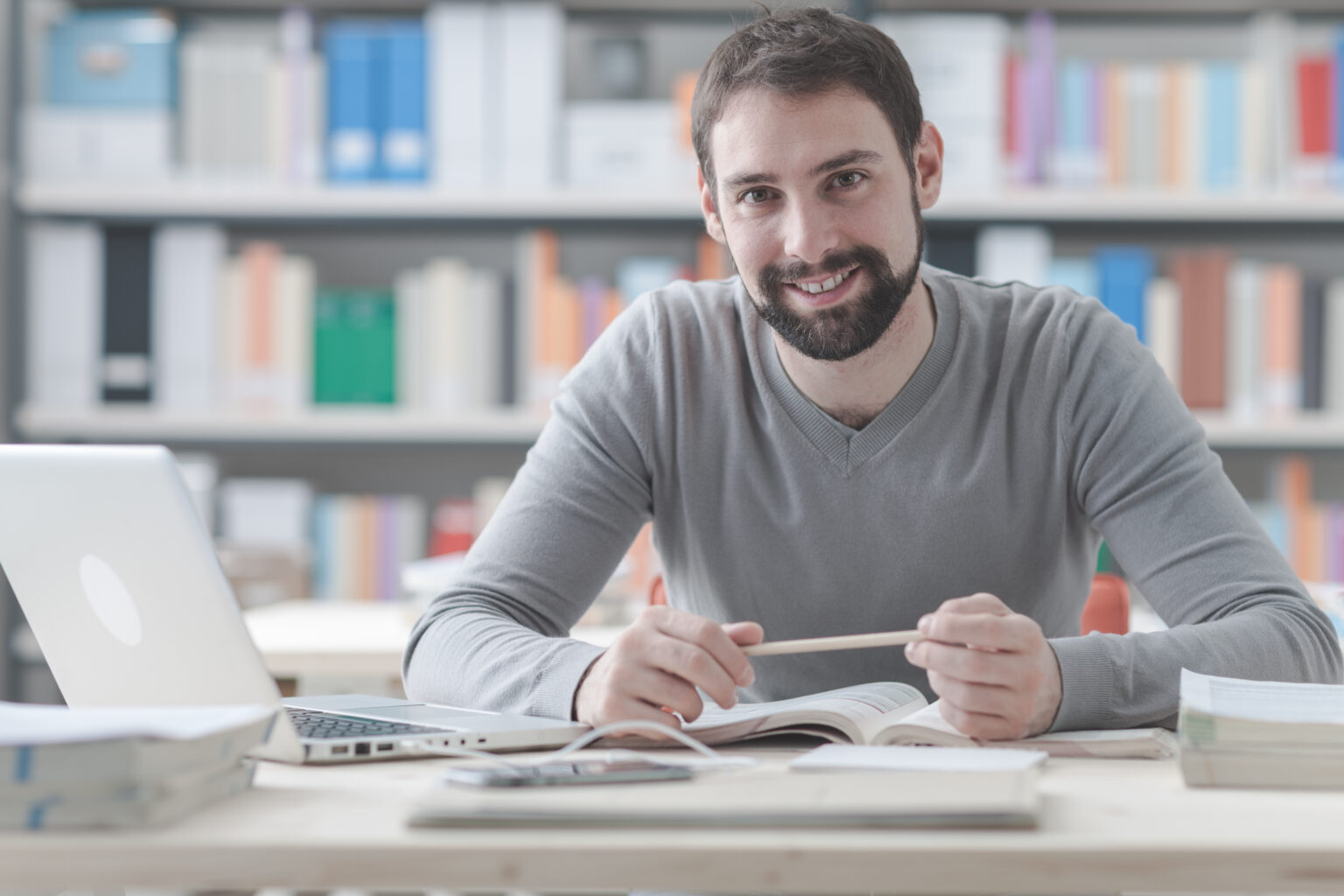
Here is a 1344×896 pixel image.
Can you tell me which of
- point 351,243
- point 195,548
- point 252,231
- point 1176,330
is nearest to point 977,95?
point 1176,330

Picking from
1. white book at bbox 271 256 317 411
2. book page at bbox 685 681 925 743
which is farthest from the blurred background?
book page at bbox 685 681 925 743

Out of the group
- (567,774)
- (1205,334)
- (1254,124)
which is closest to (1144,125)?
(1254,124)

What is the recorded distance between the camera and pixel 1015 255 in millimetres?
2512

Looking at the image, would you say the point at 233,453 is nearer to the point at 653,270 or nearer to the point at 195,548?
the point at 653,270

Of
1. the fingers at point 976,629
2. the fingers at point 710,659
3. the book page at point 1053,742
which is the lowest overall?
the book page at point 1053,742

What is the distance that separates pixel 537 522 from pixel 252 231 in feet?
6.12

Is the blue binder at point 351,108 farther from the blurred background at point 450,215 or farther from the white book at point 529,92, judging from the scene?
the white book at point 529,92

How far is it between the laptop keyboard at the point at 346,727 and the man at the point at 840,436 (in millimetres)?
149

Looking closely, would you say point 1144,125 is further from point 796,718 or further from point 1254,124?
point 796,718

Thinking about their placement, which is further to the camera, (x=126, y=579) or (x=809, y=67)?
(x=809, y=67)

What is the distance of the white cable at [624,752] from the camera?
2.56 feet

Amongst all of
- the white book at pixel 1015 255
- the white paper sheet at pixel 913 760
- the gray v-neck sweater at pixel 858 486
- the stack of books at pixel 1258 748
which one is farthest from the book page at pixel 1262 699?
the white book at pixel 1015 255

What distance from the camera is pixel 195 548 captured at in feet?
2.43

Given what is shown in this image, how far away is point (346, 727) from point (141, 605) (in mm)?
164
